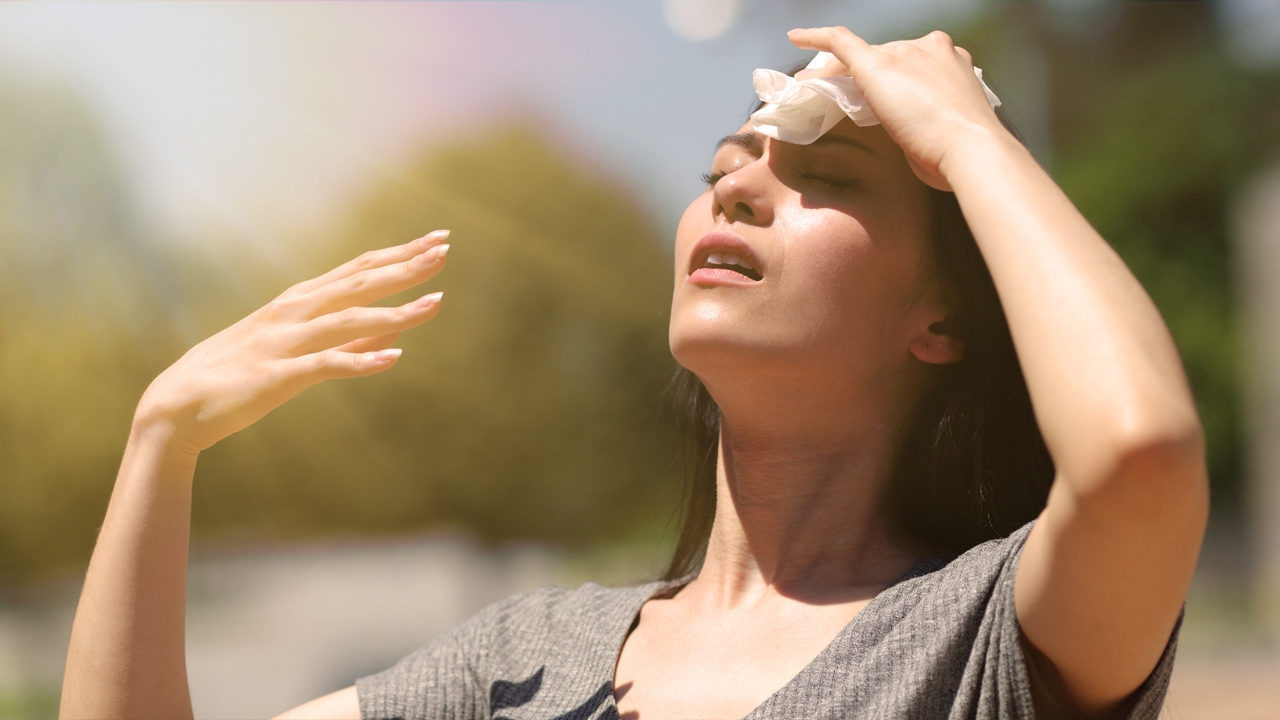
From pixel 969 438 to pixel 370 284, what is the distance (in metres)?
1.15

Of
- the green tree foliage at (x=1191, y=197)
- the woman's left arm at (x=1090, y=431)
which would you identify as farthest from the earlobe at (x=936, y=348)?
the green tree foliage at (x=1191, y=197)

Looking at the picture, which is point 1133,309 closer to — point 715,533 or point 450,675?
point 715,533

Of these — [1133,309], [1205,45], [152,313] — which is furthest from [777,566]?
[1205,45]

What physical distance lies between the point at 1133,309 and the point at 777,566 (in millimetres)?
955

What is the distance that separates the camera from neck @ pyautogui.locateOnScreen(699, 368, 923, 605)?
1.90 meters

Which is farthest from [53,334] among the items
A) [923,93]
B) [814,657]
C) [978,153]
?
[978,153]

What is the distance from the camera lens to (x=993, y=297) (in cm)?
190

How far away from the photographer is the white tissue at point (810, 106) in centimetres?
175

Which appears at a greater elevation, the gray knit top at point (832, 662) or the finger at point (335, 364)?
the finger at point (335, 364)

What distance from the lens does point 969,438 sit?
6.21ft

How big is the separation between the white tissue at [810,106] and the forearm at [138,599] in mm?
1217

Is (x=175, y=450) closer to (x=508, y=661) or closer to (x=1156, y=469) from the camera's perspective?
(x=508, y=661)

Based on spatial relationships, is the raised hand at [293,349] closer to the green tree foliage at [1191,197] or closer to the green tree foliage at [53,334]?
the green tree foliage at [53,334]

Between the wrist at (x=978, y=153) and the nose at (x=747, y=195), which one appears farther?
the nose at (x=747, y=195)
